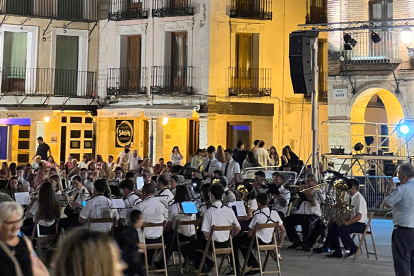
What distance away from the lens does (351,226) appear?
1154 centimetres

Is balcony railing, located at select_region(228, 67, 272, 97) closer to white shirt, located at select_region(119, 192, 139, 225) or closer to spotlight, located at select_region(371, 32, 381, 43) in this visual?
spotlight, located at select_region(371, 32, 381, 43)

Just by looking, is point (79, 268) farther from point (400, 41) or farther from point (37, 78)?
point (37, 78)

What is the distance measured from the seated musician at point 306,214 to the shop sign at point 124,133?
48.9ft

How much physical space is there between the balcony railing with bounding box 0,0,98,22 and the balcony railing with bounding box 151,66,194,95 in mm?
3826

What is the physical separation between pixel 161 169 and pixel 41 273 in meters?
14.5

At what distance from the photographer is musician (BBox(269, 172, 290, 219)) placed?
41.6 ft

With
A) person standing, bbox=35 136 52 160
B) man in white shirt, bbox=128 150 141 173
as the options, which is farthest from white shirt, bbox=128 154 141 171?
person standing, bbox=35 136 52 160

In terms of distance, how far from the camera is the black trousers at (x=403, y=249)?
27.0 ft

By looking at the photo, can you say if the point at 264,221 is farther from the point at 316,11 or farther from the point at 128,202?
the point at 316,11

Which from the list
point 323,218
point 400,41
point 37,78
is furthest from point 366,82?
point 37,78

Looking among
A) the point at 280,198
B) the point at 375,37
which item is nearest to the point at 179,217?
the point at 280,198

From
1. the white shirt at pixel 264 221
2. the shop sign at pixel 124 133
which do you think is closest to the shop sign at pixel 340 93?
the shop sign at pixel 124 133

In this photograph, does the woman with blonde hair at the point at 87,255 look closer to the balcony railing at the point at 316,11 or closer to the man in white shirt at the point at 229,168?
the man in white shirt at the point at 229,168

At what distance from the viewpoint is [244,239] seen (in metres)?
10.0
